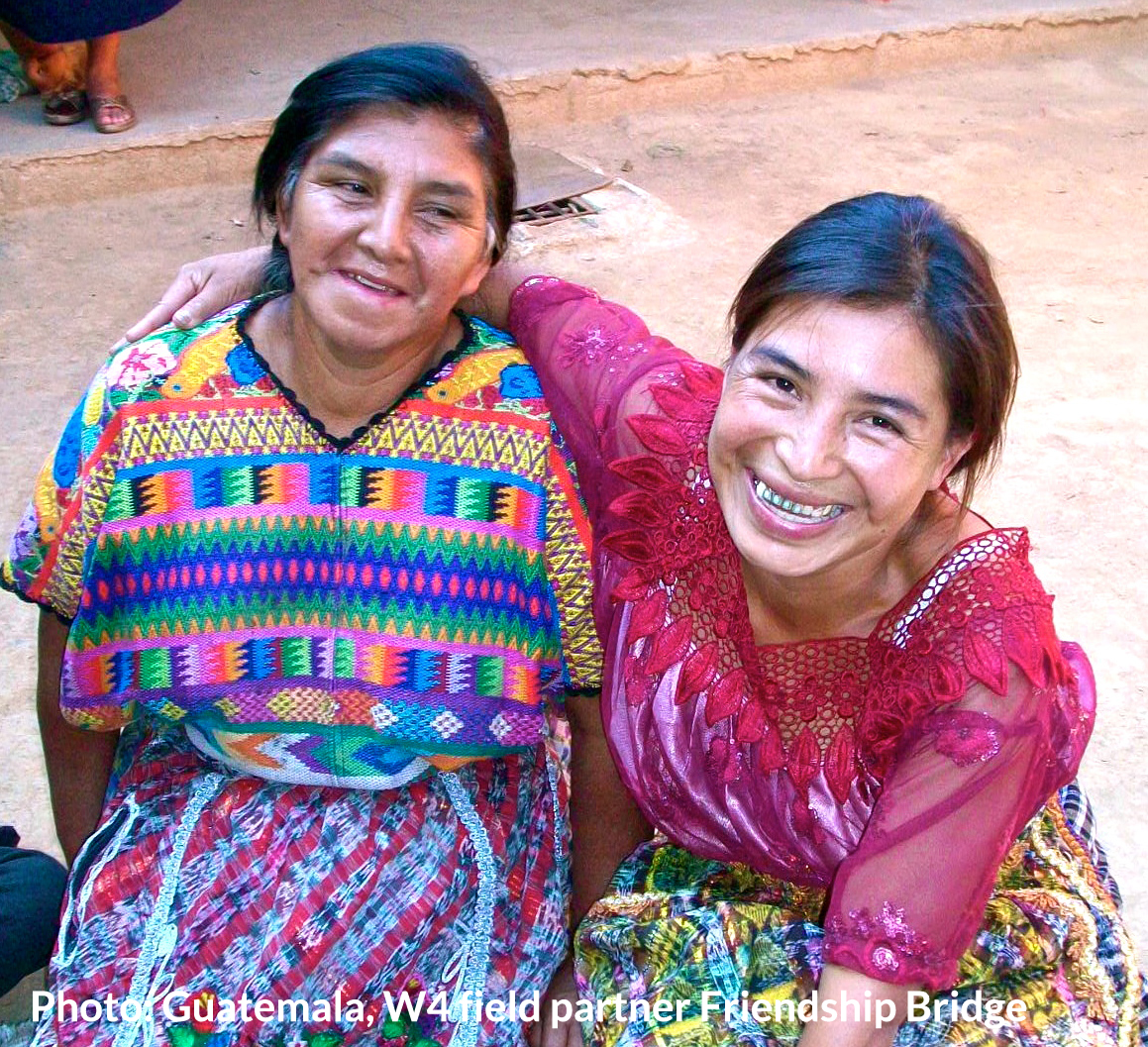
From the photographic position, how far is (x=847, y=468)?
1611 mm

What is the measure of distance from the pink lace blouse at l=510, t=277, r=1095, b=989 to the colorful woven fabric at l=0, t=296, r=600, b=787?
0.10 m

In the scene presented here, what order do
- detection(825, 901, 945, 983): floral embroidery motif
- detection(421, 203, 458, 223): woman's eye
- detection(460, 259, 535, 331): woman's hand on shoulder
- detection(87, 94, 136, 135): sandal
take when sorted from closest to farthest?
1. detection(825, 901, 945, 983): floral embroidery motif
2. detection(421, 203, 458, 223): woman's eye
3. detection(460, 259, 535, 331): woman's hand on shoulder
4. detection(87, 94, 136, 135): sandal

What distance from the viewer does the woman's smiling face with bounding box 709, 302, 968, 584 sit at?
1579 millimetres

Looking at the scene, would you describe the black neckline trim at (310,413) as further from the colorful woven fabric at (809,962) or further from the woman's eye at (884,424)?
the colorful woven fabric at (809,962)

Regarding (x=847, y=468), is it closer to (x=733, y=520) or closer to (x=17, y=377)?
(x=733, y=520)

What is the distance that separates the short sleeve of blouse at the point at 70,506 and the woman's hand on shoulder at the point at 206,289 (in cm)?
14

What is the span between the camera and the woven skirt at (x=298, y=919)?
1.87 meters

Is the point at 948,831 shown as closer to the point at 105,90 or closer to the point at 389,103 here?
the point at 389,103

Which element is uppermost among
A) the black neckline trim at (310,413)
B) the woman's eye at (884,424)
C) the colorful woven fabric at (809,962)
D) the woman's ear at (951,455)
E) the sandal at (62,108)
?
the woman's eye at (884,424)

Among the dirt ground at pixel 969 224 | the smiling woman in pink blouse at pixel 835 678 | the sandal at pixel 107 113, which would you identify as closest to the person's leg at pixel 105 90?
the sandal at pixel 107 113

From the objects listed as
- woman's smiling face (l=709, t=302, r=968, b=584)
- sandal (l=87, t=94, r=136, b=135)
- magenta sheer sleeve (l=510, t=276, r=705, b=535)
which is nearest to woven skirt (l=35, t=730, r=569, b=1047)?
magenta sheer sleeve (l=510, t=276, r=705, b=535)

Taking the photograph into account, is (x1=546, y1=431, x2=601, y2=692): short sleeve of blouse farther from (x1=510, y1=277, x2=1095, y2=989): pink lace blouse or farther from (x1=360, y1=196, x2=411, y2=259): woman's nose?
(x1=360, y1=196, x2=411, y2=259): woman's nose

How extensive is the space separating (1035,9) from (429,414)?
6032 mm

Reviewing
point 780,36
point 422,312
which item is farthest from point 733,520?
point 780,36
